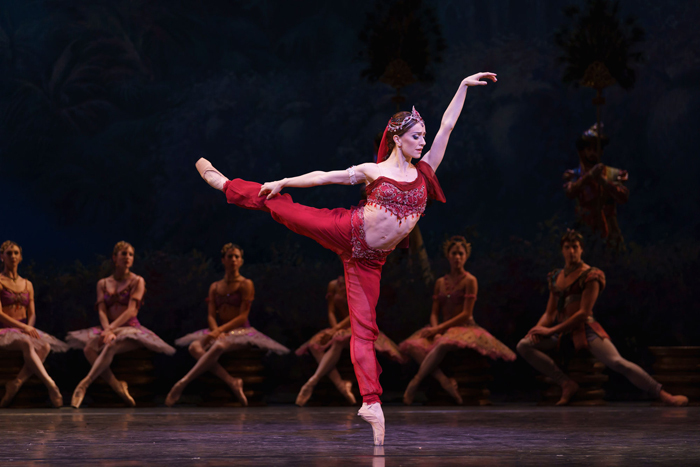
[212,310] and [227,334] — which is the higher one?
[212,310]

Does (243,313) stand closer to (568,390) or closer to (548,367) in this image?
(548,367)

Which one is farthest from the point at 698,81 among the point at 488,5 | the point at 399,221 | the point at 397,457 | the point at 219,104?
the point at 397,457

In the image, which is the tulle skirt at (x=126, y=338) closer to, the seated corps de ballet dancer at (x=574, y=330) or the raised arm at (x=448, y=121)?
the seated corps de ballet dancer at (x=574, y=330)

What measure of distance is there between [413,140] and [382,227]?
18.2 inches

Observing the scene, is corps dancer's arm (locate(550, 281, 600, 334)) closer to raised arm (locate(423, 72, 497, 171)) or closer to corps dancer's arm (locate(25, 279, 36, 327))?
raised arm (locate(423, 72, 497, 171))

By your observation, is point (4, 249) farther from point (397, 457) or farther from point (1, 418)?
point (397, 457)

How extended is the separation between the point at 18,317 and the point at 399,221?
4.11 m

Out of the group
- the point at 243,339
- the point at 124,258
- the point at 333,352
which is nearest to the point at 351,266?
the point at 333,352

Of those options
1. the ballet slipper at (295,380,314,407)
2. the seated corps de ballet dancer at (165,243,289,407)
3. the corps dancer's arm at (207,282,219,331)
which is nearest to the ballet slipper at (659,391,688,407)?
the ballet slipper at (295,380,314,407)

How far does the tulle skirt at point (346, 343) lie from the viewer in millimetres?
6703

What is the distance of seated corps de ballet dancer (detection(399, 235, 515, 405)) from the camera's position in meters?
6.64

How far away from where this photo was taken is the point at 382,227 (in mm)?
4047

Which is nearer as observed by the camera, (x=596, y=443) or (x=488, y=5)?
(x=596, y=443)

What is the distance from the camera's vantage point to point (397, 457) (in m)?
3.29
